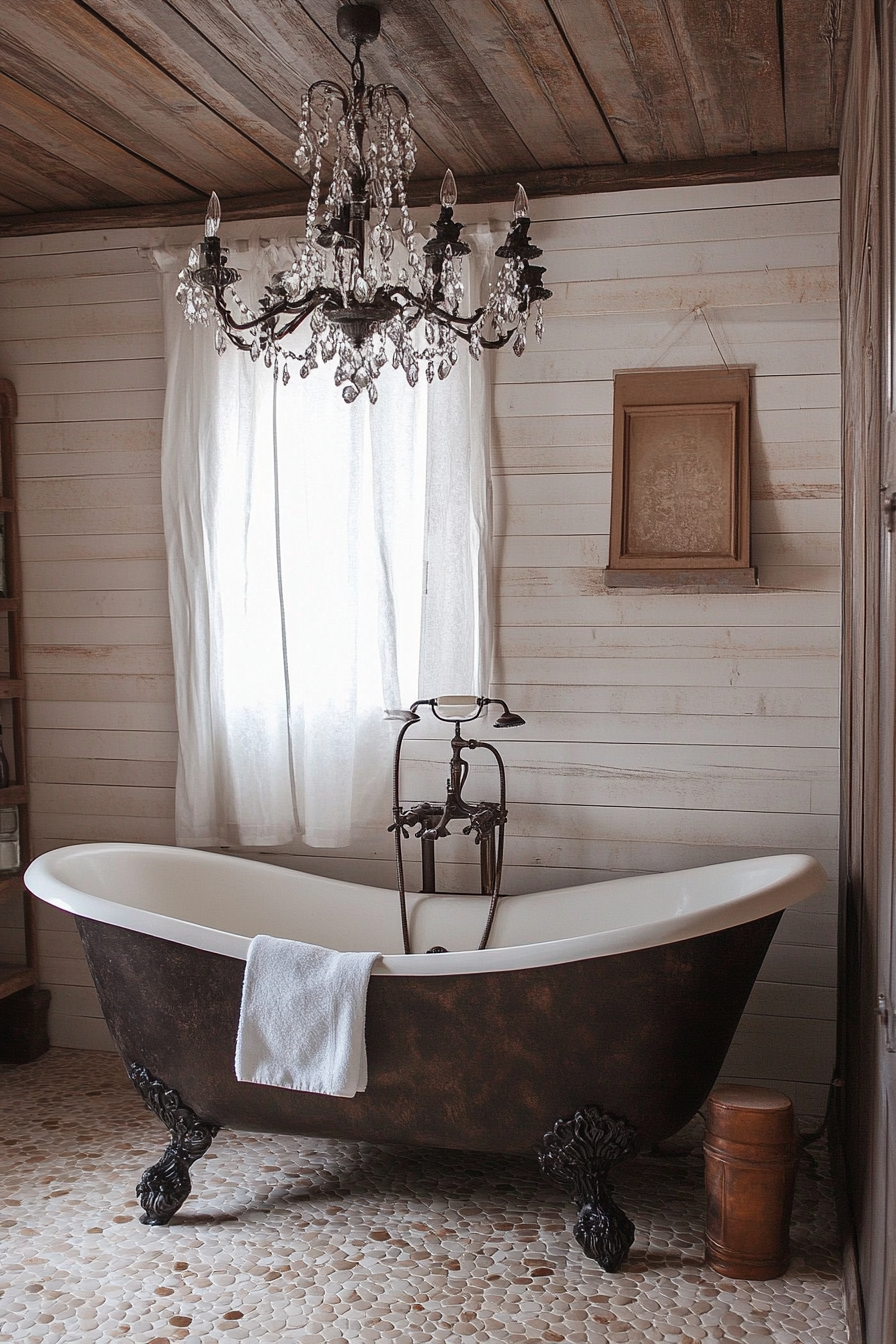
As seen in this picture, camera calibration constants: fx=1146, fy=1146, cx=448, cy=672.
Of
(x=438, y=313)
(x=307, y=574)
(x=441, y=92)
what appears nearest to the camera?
(x=438, y=313)

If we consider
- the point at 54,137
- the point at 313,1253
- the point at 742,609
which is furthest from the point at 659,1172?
the point at 54,137

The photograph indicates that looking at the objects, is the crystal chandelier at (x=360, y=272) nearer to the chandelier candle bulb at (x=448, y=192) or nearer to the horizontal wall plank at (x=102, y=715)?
the chandelier candle bulb at (x=448, y=192)

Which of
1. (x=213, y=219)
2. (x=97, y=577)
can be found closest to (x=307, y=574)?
(x=97, y=577)

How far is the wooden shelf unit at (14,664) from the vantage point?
11.7 ft

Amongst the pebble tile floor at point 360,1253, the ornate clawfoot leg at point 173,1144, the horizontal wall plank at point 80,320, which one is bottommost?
the pebble tile floor at point 360,1253

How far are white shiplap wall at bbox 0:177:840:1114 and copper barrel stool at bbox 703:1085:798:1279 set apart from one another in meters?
0.81

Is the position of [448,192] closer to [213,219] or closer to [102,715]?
[213,219]

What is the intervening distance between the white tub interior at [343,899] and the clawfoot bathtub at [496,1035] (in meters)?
0.16

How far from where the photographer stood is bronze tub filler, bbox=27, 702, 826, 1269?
230 centimetres

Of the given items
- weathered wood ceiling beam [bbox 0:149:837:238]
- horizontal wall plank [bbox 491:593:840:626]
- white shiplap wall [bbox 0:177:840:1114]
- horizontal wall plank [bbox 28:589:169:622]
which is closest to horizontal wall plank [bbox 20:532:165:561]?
white shiplap wall [bbox 0:177:840:1114]

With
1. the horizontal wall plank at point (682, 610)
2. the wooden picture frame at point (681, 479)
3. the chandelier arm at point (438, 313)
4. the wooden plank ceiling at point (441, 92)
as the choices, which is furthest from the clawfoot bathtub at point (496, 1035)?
→ the wooden plank ceiling at point (441, 92)

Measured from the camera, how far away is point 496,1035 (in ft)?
7.70

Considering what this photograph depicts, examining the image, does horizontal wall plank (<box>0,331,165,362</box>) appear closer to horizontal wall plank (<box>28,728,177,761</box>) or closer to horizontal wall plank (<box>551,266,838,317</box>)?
horizontal wall plank (<box>28,728,177,761</box>)

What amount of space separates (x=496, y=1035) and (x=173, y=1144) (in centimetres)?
83
